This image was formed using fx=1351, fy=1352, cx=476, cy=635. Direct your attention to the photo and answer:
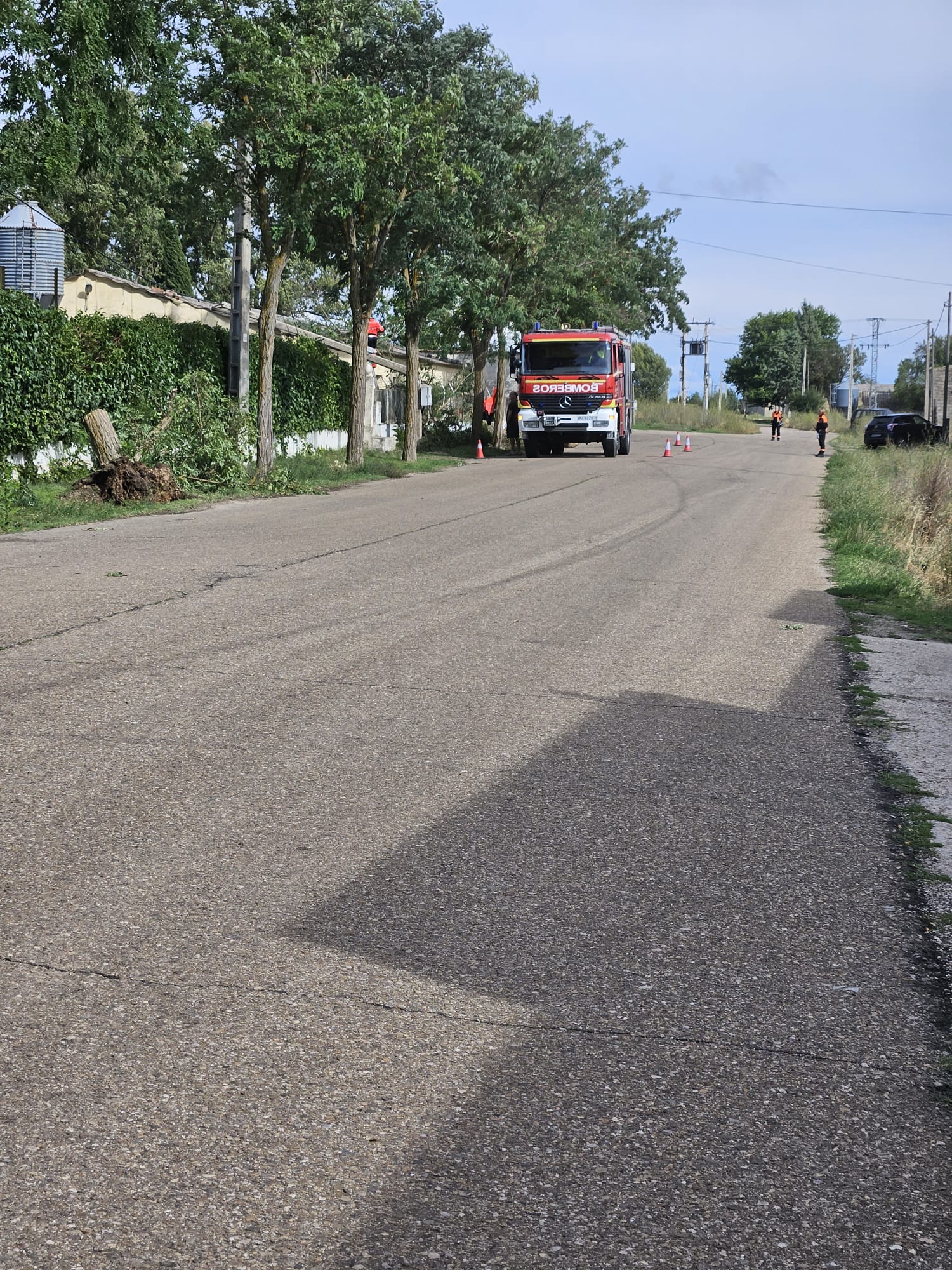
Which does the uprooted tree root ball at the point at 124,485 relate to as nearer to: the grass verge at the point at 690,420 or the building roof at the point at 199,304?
the building roof at the point at 199,304

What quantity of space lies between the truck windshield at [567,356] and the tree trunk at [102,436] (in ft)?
60.3

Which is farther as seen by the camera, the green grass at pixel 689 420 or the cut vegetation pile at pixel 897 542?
the green grass at pixel 689 420

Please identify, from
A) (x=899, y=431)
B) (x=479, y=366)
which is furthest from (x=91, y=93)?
(x=899, y=431)

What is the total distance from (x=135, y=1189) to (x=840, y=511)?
61.9 ft

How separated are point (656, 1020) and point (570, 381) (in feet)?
116

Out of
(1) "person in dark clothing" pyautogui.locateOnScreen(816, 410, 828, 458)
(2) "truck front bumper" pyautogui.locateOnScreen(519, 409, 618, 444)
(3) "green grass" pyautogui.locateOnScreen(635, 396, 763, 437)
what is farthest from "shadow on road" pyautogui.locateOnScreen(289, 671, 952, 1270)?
(3) "green grass" pyautogui.locateOnScreen(635, 396, 763, 437)

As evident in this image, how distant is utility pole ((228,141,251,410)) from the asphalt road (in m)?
16.5

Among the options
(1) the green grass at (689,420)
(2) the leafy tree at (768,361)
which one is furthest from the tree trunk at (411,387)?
(2) the leafy tree at (768,361)

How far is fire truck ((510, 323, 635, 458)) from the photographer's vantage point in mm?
37781

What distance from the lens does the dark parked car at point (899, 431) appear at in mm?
58281

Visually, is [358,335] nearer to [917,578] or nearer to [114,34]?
[114,34]

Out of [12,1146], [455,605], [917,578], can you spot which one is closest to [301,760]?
[12,1146]

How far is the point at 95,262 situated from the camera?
2034 inches

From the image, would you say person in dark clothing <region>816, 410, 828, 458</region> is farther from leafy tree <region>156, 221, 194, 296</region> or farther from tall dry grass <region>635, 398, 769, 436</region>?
leafy tree <region>156, 221, 194, 296</region>
